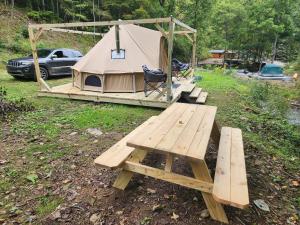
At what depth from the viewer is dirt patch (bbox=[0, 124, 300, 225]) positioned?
2711 millimetres

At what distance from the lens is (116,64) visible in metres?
8.17

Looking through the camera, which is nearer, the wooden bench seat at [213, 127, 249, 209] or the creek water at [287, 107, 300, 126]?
the wooden bench seat at [213, 127, 249, 209]

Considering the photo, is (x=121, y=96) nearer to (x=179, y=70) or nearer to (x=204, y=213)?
(x=179, y=70)

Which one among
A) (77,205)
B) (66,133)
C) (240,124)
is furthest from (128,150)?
(240,124)

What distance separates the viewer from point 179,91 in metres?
8.09

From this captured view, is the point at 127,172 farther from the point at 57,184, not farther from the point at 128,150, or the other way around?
the point at 57,184

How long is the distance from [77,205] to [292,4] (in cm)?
3570

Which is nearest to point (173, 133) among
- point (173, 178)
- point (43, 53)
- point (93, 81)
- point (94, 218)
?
point (173, 178)

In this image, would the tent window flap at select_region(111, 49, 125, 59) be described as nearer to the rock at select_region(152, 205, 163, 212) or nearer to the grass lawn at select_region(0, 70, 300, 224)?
the grass lawn at select_region(0, 70, 300, 224)

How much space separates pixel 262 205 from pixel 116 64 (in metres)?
6.55

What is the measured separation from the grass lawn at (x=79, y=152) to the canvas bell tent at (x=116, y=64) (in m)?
1.05

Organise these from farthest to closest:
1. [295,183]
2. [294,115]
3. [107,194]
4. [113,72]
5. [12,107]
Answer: [294,115] < [113,72] < [12,107] < [295,183] < [107,194]

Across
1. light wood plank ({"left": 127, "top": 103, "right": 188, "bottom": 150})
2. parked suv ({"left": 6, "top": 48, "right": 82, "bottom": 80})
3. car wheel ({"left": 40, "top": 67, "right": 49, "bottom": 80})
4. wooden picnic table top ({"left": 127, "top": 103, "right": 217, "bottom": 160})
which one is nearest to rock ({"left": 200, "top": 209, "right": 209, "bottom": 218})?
wooden picnic table top ({"left": 127, "top": 103, "right": 217, "bottom": 160})

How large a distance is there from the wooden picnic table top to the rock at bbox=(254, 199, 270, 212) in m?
1.10
